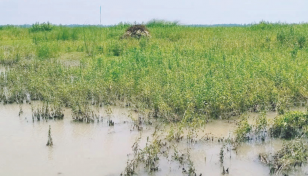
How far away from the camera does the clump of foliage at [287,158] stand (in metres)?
4.46

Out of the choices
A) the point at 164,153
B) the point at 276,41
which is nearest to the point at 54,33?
the point at 276,41

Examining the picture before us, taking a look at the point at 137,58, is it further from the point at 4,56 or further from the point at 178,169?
the point at 178,169

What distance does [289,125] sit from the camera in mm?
5535

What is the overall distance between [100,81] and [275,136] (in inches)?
148

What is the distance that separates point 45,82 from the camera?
7887 mm

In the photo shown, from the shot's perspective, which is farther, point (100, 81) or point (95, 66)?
point (95, 66)

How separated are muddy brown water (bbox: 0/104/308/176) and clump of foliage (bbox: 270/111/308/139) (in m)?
0.21

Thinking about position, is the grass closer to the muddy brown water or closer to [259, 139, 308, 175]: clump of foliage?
the muddy brown water

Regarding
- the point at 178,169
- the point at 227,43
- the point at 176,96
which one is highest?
the point at 227,43

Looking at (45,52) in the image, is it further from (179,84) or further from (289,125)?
(289,125)

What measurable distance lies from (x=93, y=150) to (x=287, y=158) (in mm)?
2513

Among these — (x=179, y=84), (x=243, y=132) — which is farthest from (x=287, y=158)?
(x=179, y=84)

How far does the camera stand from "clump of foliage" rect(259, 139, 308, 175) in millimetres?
4461

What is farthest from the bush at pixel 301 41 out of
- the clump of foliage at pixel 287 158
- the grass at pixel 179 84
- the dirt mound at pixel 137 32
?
the clump of foliage at pixel 287 158
